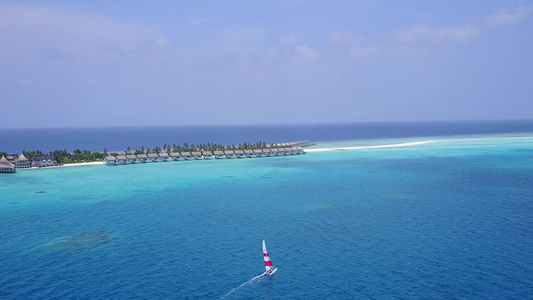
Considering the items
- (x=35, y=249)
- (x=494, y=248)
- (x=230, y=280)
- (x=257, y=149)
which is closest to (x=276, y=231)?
(x=230, y=280)

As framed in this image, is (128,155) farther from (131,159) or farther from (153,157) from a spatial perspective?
(153,157)

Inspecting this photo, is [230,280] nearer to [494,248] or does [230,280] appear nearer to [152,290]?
[152,290]

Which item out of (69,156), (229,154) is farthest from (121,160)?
(229,154)

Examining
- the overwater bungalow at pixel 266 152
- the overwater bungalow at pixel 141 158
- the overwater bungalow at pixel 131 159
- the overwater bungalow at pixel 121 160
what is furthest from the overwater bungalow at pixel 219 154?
the overwater bungalow at pixel 121 160

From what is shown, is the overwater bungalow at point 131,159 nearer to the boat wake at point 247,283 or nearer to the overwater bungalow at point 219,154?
the overwater bungalow at point 219,154

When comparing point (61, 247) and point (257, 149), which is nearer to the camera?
point (61, 247)

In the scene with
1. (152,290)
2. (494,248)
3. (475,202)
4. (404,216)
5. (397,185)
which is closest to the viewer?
(152,290)
